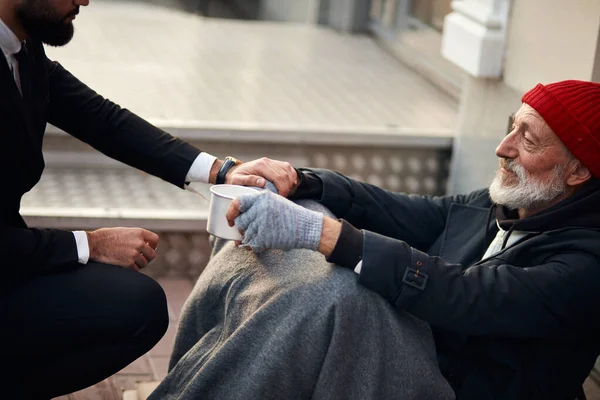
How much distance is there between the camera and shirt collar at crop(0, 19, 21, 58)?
2.50m

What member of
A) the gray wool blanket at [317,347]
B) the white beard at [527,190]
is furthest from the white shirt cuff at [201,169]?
the white beard at [527,190]

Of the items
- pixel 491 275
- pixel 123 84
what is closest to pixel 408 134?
pixel 123 84

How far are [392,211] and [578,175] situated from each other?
1.96ft

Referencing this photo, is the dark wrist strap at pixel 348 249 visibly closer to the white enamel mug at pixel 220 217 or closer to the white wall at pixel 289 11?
the white enamel mug at pixel 220 217

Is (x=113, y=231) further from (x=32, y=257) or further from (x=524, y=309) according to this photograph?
(x=524, y=309)

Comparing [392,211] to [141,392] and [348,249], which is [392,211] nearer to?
[348,249]

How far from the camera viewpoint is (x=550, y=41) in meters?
3.68

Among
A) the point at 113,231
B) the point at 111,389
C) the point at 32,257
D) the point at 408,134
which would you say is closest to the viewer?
the point at 32,257

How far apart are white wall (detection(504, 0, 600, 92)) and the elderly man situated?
2.84ft

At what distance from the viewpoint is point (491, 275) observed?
2428mm

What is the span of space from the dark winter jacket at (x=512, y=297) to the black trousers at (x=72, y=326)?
2.38ft

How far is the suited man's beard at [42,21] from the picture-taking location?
97.5 inches

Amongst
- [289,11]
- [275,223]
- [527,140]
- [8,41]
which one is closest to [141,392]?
[275,223]

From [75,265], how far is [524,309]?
1.20 metres
